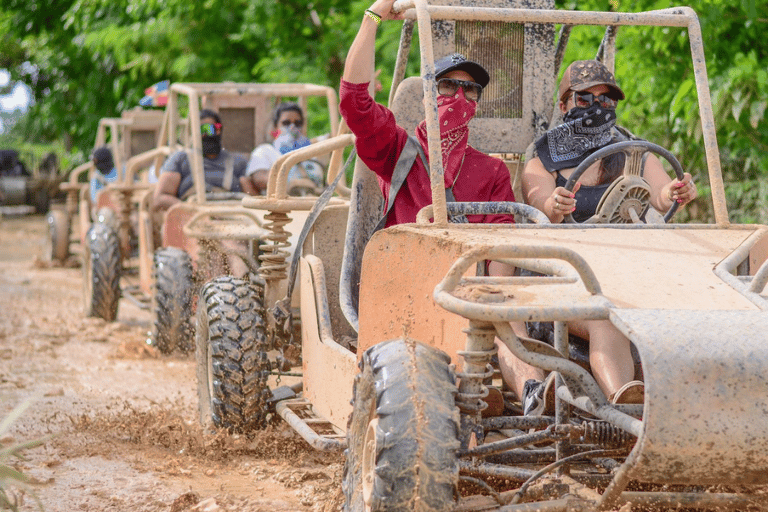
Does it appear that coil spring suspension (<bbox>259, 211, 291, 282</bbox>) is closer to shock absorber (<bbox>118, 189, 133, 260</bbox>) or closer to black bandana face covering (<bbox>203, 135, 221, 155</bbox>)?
black bandana face covering (<bbox>203, 135, 221, 155</bbox>)

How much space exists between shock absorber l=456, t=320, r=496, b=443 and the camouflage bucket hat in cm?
181

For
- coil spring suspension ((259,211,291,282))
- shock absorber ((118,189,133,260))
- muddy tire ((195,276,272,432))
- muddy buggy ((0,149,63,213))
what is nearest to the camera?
muddy tire ((195,276,272,432))

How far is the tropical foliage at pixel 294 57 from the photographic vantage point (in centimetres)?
812

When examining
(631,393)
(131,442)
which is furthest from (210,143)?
(631,393)

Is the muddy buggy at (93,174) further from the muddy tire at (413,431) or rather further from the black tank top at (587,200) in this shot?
the muddy tire at (413,431)

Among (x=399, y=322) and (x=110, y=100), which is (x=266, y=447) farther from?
(x=110, y=100)

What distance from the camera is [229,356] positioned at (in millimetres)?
5172

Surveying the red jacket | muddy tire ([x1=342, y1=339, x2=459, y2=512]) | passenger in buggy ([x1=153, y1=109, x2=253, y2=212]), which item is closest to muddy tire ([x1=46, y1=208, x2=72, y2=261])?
passenger in buggy ([x1=153, y1=109, x2=253, y2=212])

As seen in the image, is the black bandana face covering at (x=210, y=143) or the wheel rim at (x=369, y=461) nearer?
the wheel rim at (x=369, y=461)

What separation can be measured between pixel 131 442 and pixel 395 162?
222 cm

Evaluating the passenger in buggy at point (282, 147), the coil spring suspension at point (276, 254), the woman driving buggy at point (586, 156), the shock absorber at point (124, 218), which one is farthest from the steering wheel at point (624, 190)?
the shock absorber at point (124, 218)

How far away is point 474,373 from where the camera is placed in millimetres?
3188

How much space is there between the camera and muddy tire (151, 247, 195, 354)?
781 centimetres

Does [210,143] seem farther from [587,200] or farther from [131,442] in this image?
[587,200]
